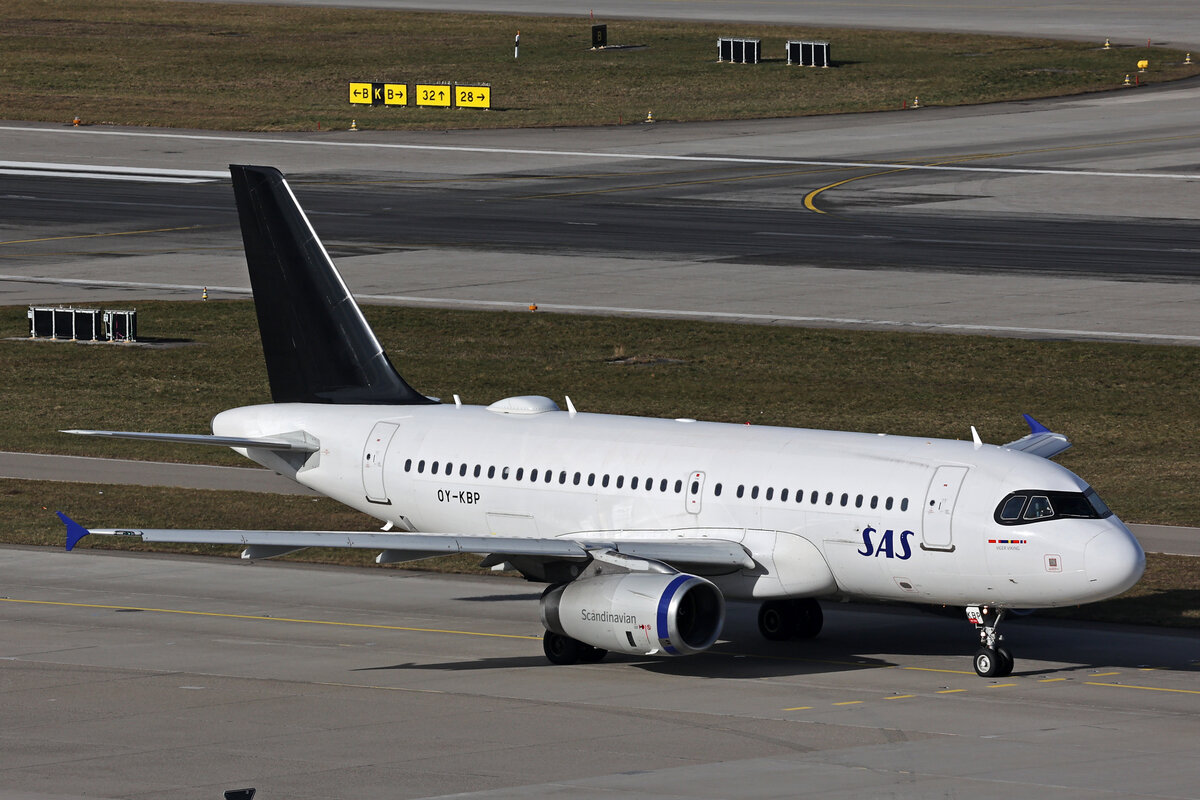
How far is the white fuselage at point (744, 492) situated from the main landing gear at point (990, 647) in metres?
0.65

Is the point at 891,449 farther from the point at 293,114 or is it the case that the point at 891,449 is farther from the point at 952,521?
the point at 293,114

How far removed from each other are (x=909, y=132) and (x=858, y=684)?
8483 centimetres

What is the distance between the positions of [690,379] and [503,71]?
263ft

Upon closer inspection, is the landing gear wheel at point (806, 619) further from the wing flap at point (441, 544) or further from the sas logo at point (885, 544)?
the sas logo at point (885, 544)

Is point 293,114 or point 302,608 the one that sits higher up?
point 293,114

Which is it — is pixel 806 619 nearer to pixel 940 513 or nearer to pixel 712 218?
pixel 940 513

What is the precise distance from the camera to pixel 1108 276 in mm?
75750

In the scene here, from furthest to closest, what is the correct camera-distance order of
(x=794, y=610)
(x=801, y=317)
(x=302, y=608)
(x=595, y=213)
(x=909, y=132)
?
(x=909, y=132) < (x=595, y=213) < (x=801, y=317) < (x=302, y=608) < (x=794, y=610)

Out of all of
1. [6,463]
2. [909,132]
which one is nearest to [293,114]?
[909,132]

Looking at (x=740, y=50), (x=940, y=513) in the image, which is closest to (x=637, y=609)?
(x=940, y=513)

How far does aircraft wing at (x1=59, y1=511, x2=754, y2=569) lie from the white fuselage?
0.76 meters

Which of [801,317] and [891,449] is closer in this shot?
[891,449]

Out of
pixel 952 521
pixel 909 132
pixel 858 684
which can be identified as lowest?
pixel 858 684

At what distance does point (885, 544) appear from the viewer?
3438 centimetres
